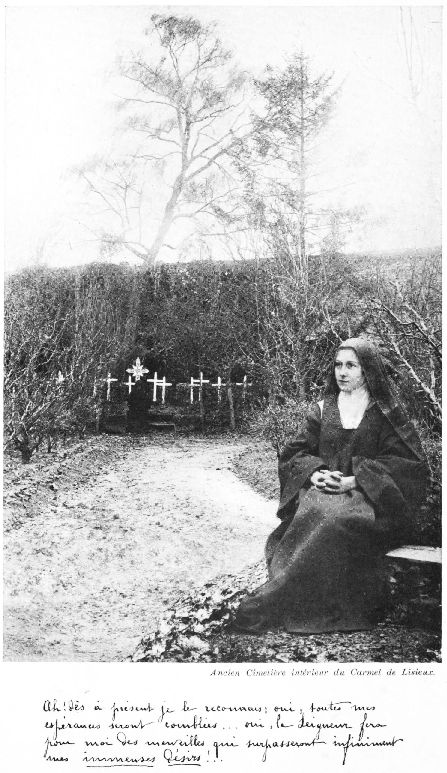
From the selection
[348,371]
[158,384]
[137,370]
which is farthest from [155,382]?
[348,371]

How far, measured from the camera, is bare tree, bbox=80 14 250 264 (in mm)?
3334

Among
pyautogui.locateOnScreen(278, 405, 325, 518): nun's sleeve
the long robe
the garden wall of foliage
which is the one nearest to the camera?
the long robe

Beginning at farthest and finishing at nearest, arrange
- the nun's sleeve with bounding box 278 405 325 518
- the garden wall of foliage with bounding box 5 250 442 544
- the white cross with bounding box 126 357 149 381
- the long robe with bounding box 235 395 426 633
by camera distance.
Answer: the white cross with bounding box 126 357 149 381 < the garden wall of foliage with bounding box 5 250 442 544 < the nun's sleeve with bounding box 278 405 325 518 < the long robe with bounding box 235 395 426 633

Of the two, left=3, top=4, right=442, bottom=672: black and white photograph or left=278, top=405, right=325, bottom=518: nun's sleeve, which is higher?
left=3, top=4, right=442, bottom=672: black and white photograph

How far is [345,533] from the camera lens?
9.61 feet

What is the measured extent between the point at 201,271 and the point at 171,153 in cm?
68

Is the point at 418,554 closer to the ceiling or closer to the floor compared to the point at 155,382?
closer to the floor

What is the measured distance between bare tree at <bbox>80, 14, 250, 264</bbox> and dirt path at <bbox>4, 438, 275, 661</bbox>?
4.45 feet

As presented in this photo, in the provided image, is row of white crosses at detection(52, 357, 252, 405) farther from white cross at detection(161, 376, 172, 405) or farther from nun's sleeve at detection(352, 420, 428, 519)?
nun's sleeve at detection(352, 420, 428, 519)

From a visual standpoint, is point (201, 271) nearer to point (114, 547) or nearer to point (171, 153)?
point (171, 153)

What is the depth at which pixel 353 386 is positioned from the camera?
10.2 ft

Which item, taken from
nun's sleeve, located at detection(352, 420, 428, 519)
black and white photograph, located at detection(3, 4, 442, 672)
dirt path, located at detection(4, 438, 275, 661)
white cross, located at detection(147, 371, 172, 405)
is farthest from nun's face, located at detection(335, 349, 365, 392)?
white cross, located at detection(147, 371, 172, 405)

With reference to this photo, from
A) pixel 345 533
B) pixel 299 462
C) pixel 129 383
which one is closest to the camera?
pixel 345 533
